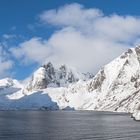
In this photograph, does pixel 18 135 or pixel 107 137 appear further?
pixel 18 135

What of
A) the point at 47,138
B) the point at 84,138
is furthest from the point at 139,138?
the point at 47,138

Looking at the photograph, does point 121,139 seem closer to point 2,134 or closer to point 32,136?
point 32,136

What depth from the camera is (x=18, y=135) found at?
192 metres

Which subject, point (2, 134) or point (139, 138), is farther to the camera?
point (2, 134)

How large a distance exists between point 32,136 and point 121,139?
40934mm

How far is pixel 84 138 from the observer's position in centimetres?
17725

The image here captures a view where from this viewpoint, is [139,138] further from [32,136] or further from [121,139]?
[32,136]

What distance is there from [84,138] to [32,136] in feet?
81.9

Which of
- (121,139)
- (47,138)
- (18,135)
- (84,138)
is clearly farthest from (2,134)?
(121,139)

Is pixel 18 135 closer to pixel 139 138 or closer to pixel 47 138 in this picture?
pixel 47 138

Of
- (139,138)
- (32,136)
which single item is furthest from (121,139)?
(32,136)

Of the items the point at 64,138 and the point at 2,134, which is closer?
the point at 64,138

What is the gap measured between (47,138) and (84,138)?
52.3 ft

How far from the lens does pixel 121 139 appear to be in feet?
568
